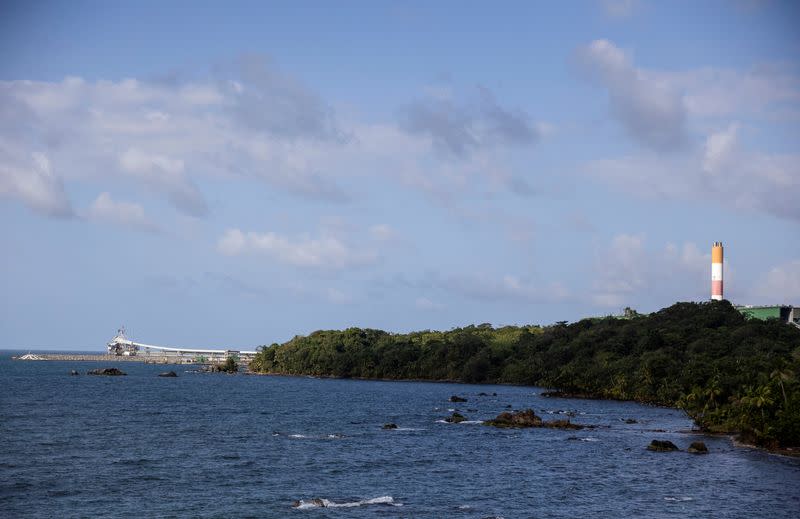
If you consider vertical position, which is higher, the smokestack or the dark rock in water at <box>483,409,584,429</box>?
the smokestack

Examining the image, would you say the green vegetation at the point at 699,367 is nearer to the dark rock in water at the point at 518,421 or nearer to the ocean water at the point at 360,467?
the ocean water at the point at 360,467

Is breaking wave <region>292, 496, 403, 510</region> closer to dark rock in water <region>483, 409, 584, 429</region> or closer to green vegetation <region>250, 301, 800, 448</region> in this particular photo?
green vegetation <region>250, 301, 800, 448</region>

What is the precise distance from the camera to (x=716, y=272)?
179250mm

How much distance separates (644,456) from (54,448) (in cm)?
5554

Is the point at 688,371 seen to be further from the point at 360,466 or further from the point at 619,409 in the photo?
the point at 360,466

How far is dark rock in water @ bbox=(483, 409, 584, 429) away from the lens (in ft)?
329

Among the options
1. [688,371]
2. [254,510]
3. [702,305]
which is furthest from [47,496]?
[702,305]

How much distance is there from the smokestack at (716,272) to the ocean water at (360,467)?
58.8 m

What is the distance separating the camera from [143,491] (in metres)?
58.2

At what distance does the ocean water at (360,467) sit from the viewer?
54219 millimetres

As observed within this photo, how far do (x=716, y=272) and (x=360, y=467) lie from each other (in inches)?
5185

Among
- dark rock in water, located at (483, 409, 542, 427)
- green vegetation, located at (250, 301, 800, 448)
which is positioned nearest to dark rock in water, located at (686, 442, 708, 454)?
green vegetation, located at (250, 301, 800, 448)

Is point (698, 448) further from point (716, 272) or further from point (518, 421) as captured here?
point (716, 272)

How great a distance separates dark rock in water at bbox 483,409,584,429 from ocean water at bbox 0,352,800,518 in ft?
9.03
